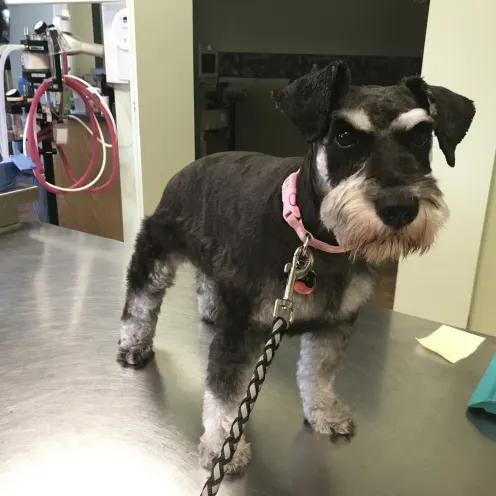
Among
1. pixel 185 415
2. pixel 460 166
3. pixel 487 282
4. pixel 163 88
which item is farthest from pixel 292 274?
pixel 163 88

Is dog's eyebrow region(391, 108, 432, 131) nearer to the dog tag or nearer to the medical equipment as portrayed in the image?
the dog tag

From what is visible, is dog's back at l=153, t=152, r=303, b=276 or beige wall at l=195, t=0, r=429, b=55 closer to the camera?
dog's back at l=153, t=152, r=303, b=276

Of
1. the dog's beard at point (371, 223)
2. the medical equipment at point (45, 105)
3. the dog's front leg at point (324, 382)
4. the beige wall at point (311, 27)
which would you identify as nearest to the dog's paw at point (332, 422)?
the dog's front leg at point (324, 382)

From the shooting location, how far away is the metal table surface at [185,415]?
936 mm

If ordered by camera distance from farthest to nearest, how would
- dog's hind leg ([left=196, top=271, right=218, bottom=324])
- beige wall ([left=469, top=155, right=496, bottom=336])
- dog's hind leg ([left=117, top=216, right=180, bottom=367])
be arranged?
1. beige wall ([left=469, top=155, right=496, bottom=336])
2. dog's hind leg ([left=196, top=271, right=218, bottom=324])
3. dog's hind leg ([left=117, top=216, right=180, bottom=367])

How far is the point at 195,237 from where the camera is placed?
1147mm

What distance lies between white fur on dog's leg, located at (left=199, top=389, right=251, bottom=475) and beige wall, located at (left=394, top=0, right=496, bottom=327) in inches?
38.5

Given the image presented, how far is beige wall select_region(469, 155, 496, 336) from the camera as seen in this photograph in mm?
1666

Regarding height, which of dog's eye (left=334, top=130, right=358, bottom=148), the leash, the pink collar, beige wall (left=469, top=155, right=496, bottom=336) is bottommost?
beige wall (left=469, top=155, right=496, bottom=336)

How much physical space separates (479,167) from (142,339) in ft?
3.36

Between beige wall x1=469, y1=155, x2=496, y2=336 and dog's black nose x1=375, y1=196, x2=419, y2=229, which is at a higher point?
dog's black nose x1=375, y1=196, x2=419, y2=229

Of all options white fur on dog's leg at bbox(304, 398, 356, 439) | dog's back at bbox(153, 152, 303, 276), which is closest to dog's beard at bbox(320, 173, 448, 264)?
dog's back at bbox(153, 152, 303, 276)

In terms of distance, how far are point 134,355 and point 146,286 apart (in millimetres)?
149

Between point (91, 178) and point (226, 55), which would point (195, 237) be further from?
point (226, 55)
